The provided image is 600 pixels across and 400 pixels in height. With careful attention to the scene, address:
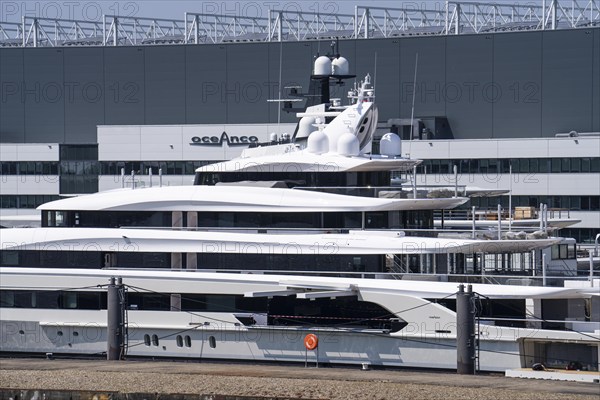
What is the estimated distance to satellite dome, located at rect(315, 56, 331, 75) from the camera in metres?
42.5

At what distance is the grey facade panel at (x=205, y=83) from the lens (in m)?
69.6

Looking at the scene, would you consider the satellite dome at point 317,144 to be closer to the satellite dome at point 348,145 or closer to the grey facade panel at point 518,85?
the satellite dome at point 348,145

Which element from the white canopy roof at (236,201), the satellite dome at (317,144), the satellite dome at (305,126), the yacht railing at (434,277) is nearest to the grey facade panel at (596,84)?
the satellite dome at (305,126)

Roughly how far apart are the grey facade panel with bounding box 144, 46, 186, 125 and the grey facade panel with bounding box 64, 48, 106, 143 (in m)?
2.78

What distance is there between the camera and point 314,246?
33875 millimetres

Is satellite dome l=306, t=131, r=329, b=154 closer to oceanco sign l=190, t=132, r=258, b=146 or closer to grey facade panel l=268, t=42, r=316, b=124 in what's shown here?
oceanco sign l=190, t=132, r=258, b=146

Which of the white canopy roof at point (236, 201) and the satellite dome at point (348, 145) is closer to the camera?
the white canopy roof at point (236, 201)

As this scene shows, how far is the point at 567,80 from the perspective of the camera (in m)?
65.1

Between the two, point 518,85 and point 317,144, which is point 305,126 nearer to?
point 317,144

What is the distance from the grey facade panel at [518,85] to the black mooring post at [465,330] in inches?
1480

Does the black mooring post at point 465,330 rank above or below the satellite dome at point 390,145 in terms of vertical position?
below

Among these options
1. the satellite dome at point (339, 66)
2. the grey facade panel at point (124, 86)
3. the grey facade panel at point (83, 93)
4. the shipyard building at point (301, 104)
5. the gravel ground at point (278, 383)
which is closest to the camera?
the gravel ground at point (278, 383)

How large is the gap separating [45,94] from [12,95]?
198 cm

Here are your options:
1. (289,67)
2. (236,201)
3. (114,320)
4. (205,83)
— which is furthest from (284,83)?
(114,320)
